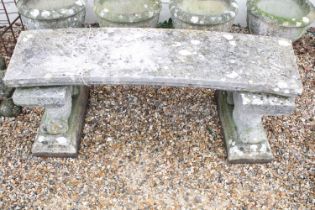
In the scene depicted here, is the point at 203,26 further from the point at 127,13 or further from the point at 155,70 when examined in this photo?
the point at 155,70

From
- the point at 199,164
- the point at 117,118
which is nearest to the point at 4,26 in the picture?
the point at 117,118

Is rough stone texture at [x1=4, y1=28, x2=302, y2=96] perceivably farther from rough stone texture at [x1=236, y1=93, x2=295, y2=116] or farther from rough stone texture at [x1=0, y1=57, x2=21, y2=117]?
rough stone texture at [x1=0, y1=57, x2=21, y2=117]

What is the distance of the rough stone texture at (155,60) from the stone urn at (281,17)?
0.40 metres

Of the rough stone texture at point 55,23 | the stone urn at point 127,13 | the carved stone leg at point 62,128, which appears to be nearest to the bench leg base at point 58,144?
the carved stone leg at point 62,128

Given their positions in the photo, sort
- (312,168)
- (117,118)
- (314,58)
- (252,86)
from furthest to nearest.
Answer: (314,58), (117,118), (312,168), (252,86)

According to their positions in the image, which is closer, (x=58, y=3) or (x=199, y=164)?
(x=199, y=164)

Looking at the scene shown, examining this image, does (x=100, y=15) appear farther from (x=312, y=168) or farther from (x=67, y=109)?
(x=312, y=168)

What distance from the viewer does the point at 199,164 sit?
12.3ft

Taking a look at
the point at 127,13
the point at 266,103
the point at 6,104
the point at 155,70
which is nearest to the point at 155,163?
the point at 155,70

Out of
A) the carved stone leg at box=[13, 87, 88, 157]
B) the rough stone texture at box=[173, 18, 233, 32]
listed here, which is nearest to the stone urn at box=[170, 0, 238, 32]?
the rough stone texture at box=[173, 18, 233, 32]

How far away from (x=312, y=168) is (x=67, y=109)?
242 cm

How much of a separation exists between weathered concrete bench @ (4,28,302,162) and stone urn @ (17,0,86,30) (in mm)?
283

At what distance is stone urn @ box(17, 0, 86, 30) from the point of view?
382 centimetres

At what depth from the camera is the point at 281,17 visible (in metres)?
3.95
